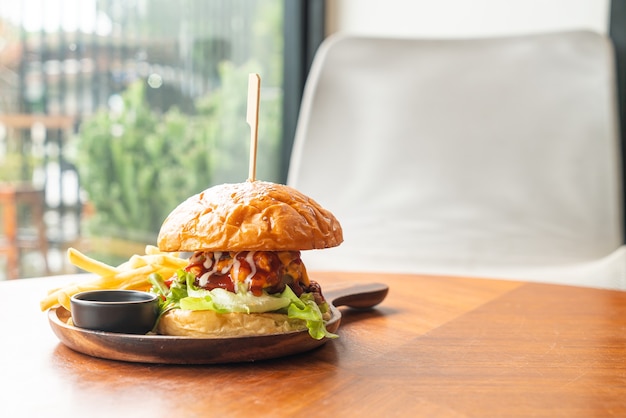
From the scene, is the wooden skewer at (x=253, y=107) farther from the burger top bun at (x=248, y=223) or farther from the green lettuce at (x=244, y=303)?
the green lettuce at (x=244, y=303)

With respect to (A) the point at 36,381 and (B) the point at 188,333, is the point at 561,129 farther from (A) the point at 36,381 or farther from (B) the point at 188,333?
(A) the point at 36,381

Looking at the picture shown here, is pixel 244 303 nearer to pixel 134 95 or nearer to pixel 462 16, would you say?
pixel 134 95

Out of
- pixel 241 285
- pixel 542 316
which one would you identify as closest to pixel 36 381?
pixel 241 285

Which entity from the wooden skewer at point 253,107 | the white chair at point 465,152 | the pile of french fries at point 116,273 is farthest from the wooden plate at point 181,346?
the white chair at point 465,152

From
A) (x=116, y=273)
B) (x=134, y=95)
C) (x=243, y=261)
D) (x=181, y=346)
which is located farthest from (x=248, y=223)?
(x=134, y=95)

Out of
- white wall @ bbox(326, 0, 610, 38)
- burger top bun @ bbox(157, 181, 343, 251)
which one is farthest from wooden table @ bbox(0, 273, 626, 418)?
white wall @ bbox(326, 0, 610, 38)

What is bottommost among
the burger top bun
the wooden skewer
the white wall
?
the burger top bun

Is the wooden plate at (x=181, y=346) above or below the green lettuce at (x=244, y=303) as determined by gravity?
below

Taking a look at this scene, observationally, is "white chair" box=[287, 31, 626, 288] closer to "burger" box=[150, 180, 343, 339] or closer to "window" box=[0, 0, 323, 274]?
"window" box=[0, 0, 323, 274]
